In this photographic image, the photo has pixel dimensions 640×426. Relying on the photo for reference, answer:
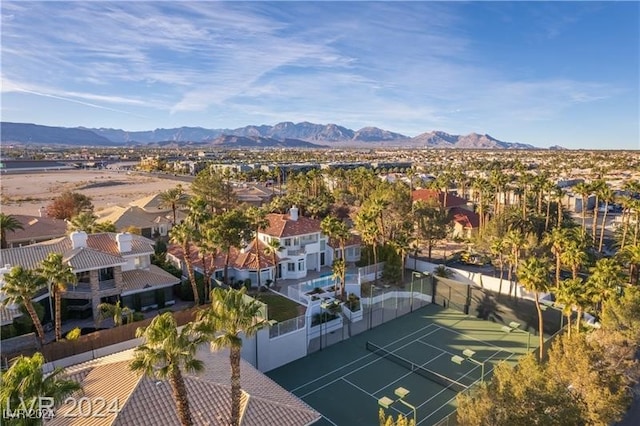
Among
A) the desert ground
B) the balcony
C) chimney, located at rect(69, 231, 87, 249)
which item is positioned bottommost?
the desert ground

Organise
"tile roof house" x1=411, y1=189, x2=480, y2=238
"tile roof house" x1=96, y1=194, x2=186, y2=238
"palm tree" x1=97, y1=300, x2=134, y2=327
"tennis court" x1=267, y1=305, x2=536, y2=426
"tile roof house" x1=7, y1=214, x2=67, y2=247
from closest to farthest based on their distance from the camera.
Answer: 1. "tennis court" x1=267, y1=305, x2=536, y2=426
2. "palm tree" x1=97, y1=300, x2=134, y2=327
3. "tile roof house" x1=7, y1=214, x2=67, y2=247
4. "tile roof house" x1=96, y1=194, x2=186, y2=238
5. "tile roof house" x1=411, y1=189, x2=480, y2=238

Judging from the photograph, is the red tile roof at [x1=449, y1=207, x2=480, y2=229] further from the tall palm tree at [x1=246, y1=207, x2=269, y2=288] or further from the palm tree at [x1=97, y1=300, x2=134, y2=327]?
the palm tree at [x1=97, y1=300, x2=134, y2=327]

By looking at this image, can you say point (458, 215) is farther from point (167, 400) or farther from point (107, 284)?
point (167, 400)

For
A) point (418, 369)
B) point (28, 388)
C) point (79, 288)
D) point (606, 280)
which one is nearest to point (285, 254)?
point (79, 288)

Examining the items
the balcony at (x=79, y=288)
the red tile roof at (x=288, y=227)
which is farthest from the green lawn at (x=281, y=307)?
the balcony at (x=79, y=288)

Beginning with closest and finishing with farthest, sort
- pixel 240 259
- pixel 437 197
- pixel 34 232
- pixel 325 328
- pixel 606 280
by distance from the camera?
pixel 606 280
pixel 325 328
pixel 240 259
pixel 34 232
pixel 437 197

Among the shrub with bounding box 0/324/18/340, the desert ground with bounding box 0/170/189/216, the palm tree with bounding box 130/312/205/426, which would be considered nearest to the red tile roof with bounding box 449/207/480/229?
the shrub with bounding box 0/324/18/340
